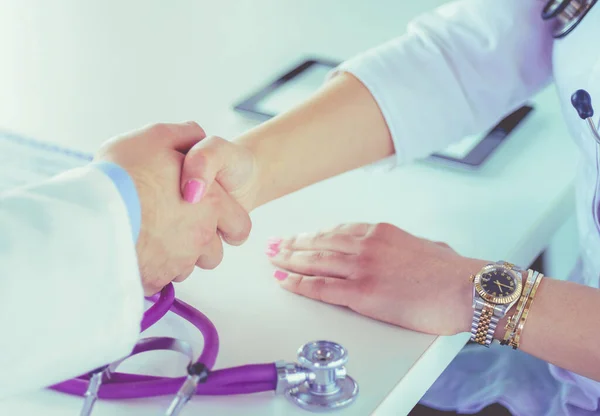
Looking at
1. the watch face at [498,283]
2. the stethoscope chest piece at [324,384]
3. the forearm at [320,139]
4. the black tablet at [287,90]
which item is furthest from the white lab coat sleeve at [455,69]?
the stethoscope chest piece at [324,384]

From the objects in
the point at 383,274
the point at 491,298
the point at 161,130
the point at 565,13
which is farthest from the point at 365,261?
the point at 565,13

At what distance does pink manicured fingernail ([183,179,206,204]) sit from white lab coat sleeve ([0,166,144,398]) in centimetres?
15

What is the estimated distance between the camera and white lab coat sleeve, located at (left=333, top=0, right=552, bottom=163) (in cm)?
102

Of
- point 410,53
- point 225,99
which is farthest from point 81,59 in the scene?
point 410,53

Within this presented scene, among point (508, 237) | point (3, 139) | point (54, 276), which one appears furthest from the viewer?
point (3, 139)

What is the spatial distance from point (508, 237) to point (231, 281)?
31cm

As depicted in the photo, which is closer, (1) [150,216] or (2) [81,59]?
(1) [150,216]

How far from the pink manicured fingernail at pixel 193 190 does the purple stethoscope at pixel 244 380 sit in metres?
0.16

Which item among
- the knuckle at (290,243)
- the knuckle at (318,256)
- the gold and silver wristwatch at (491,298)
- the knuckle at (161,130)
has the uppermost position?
the knuckle at (161,130)

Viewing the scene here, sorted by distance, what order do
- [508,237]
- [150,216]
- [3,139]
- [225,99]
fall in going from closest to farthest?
[150,216]
[508,237]
[3,139]
[225,99]

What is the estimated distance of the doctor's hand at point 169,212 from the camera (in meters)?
0.79

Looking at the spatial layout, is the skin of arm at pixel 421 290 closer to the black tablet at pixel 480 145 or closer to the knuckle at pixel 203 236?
the knuckle at pixel 203 236

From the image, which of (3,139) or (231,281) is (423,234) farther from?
(3,139)

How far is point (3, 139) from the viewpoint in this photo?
3.42ft
